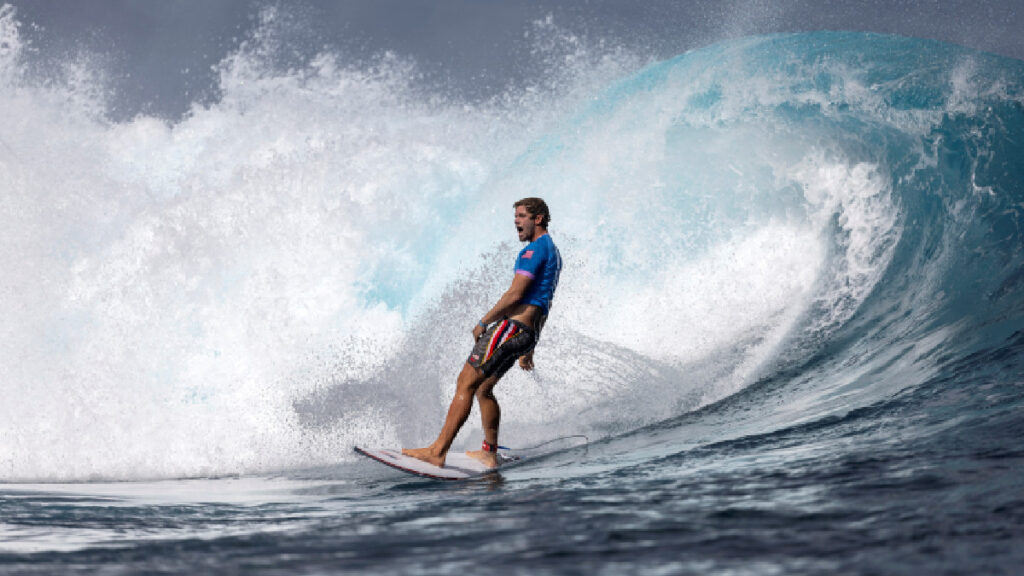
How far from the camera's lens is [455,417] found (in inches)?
199

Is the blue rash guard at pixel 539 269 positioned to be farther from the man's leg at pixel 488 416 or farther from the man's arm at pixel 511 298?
the man's leg at pixel 488 416

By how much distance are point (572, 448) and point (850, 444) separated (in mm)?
2093

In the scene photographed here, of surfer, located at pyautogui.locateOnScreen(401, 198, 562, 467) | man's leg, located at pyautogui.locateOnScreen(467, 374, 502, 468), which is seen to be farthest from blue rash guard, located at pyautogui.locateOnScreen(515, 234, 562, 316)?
man's leg, located at pyautogui.locateOnScreen(467, 374, 502, 468)

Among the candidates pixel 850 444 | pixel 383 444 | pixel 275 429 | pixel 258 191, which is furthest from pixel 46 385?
pixel 850 444

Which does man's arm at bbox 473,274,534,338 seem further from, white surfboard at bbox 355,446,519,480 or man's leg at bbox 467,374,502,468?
white surfboard at bbox 355,446,519,480

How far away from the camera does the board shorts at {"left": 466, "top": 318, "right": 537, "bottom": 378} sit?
199 inches

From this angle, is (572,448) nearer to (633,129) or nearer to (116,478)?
(116,478)

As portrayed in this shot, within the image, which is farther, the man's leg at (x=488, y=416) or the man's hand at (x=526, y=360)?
the man's hand at (x=526, y=360)

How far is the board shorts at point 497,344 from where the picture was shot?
505 centimetres

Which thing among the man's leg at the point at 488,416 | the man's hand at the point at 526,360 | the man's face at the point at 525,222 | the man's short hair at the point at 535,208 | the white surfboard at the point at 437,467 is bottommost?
the white surfboard at the point at 437,467

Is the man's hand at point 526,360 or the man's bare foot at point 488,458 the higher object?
the man's hand at point 526,360

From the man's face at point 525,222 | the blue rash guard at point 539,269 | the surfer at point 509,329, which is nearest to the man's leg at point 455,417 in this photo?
the surfer at point 509,329

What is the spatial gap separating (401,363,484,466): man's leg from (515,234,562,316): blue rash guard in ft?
1.85

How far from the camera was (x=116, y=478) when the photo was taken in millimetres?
7078
